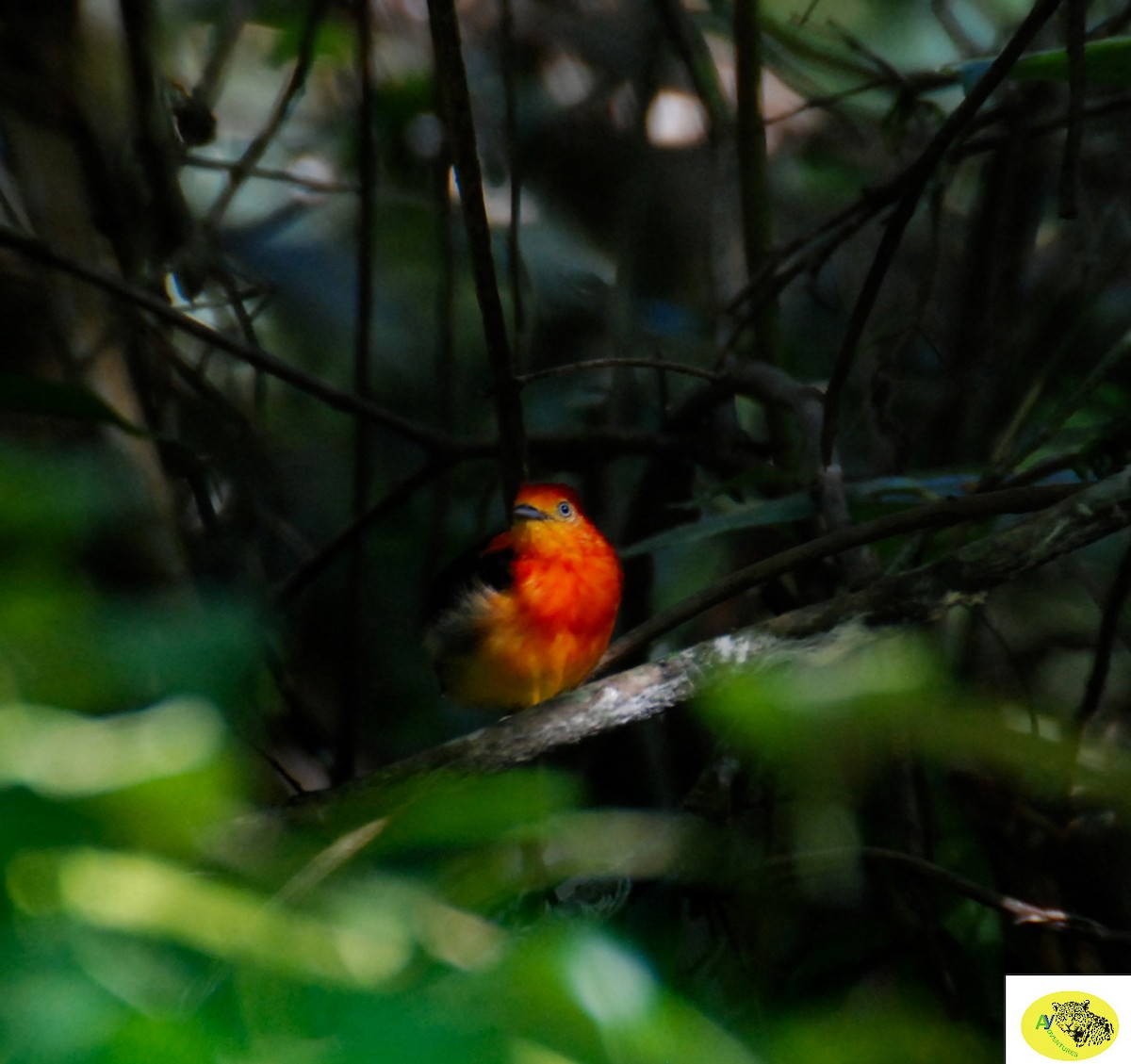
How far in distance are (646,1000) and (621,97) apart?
18.2 feet

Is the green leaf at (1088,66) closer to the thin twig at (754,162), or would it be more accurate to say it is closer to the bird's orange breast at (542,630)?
the thin twig at (754,162)

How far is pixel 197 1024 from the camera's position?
1.82ft

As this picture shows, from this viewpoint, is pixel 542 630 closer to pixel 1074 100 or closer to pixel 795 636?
pixel 795 636

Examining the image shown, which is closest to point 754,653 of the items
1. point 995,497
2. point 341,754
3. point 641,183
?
point 995,497

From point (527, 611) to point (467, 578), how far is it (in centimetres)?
19

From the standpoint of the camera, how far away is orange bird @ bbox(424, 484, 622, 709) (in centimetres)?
322

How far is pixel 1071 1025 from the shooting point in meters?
1.77

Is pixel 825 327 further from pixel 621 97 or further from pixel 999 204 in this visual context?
pixel 621 97

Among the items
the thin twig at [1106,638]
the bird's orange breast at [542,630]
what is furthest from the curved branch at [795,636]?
the bird's orange breast at [542,630]

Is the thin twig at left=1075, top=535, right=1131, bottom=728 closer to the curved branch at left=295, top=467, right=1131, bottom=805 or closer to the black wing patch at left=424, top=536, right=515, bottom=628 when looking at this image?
the curved branch at left=295, top=467, right=1131, bottom=805

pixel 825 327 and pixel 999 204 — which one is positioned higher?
pixel 825 327

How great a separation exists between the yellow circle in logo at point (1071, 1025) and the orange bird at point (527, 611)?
1516 millimetres

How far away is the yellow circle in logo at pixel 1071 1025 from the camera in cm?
169

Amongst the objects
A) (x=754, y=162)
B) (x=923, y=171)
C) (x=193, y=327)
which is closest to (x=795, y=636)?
(x=923, y=171)
